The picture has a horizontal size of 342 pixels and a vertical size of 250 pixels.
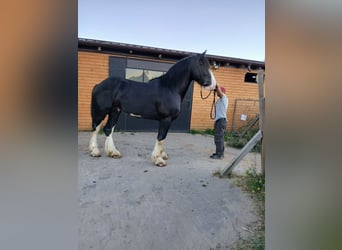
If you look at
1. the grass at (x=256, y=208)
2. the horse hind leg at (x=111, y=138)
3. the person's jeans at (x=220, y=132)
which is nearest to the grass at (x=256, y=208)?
the grass at (x=256, y=208)

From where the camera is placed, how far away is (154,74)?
5.86 m

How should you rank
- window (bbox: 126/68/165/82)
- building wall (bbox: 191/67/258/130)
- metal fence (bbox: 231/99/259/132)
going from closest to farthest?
1. window (bbox: 126/68/165/82)
2. building wall (bbox: 191/67/258/130)
3. metal fence (bbox: 231/99/259/132)

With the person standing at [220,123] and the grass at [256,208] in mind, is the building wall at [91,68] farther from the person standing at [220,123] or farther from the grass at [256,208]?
the grass at [256,208]

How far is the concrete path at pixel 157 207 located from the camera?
4.43 feet

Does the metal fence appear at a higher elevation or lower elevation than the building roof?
lower

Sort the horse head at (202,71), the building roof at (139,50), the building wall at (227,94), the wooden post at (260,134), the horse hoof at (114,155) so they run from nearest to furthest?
the wooden post at (260,134) → the horse head at (202,71) → the horse hoof at (114,155) → the building roof at (139,50) → the building wall at (227,94)

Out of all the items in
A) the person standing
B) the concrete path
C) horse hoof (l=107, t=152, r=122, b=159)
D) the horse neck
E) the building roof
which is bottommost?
horse hoof (l=107, t=152, r=122, b=159)

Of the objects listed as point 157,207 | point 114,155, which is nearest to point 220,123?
point 114,155

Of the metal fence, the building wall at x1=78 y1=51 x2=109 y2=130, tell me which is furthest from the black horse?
the metal fence

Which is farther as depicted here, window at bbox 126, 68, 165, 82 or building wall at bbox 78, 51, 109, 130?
window at bbox 126, 68, 165, 82

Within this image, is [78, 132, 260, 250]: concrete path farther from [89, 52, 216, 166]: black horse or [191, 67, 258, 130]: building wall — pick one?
[191, 67, 258, 130]: building wall

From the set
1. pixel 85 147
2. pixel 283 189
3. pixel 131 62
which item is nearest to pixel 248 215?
pixel 283 189

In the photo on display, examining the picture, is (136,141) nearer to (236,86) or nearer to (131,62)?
(131,62)

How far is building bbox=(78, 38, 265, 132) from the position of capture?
5312mm
